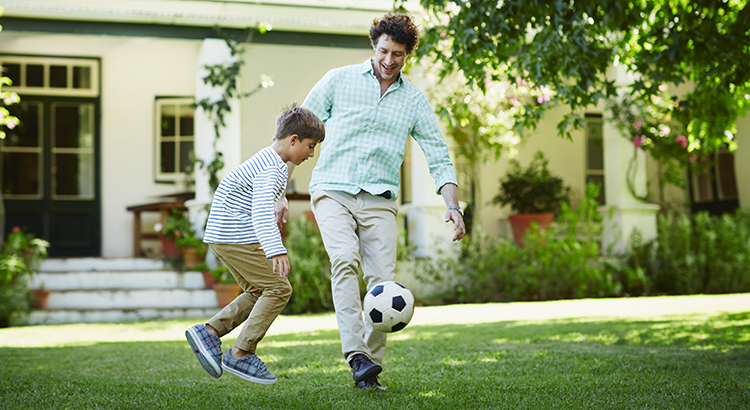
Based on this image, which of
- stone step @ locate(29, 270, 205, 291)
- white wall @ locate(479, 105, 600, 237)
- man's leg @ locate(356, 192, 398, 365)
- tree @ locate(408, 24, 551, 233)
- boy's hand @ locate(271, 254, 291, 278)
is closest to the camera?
boy's hand @ locate(271, 254, 291, 278)

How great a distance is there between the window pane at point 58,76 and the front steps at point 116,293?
3.02 meters

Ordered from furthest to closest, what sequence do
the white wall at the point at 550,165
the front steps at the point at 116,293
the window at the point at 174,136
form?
the white wall at the point at 550,165 < the window at the point at 174,136 < the front steps at the point at 116,293

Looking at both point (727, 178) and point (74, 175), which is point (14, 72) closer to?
point (74, 175)

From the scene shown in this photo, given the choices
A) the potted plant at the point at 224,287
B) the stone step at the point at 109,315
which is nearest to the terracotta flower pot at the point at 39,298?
the stone step at the point at 109,315

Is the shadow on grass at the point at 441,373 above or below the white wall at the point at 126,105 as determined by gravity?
below

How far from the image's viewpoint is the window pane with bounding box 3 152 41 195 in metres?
10.3

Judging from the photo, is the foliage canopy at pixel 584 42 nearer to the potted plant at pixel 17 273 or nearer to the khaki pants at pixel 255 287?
the khaki pants at pixel 255 287

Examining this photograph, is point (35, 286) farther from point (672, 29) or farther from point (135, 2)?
point (672, 29)

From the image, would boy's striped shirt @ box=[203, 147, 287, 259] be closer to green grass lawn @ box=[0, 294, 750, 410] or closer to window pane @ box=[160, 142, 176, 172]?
green grass lawn @ box=[0, 294, 750, 410]

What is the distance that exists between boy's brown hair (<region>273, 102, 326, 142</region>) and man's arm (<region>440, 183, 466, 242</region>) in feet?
2.31

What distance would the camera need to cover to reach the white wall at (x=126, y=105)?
10.5 metres

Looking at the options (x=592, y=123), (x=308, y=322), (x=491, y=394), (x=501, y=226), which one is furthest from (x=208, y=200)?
(x=592, y=123)

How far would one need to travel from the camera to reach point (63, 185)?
34.2 ft

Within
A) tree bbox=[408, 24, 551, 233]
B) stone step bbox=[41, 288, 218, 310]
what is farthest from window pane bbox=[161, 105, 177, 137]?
tree bbox=[408, 24, 551, 233]
